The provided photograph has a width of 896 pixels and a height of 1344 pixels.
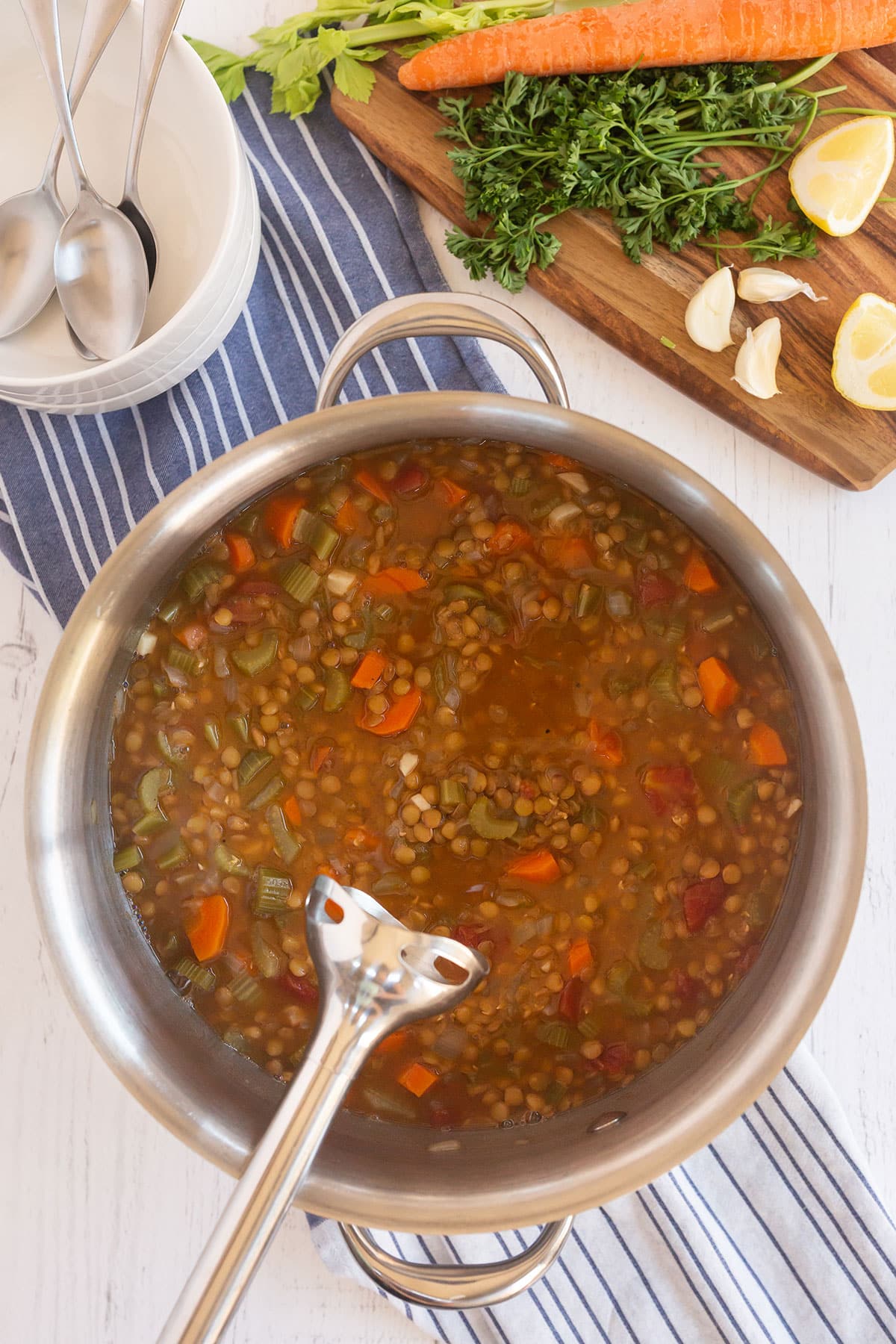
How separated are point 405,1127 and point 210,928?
520 mm

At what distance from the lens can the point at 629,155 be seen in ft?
7.11

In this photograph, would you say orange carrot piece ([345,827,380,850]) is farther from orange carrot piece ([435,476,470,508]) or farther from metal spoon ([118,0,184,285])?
metal spoon ([118,0,184,285])

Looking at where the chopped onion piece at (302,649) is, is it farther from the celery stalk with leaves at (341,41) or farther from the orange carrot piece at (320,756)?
the celery stalk with leaves at (341,41)

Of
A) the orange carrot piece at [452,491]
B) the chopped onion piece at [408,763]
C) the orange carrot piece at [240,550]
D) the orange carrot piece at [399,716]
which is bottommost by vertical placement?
the chopped onion piece at [408,763]

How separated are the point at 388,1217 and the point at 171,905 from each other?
67cm

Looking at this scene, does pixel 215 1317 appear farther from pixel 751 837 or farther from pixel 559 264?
pixel 559 264

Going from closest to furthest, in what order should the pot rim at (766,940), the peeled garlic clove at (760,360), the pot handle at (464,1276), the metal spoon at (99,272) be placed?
1. the pot rim at (766,940)
2. the pot handle at (464,1276)
3. the metal spoon at (99,272)
4. the peeled garlic clove at (760,360)

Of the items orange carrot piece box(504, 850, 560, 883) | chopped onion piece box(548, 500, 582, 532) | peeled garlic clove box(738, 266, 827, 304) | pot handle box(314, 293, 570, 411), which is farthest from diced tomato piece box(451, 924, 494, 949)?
peeled garlic clove box(738, 266, 827, 304)

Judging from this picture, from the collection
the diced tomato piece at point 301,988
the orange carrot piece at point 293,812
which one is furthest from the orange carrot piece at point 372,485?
the diced tomato piece at point 301,988

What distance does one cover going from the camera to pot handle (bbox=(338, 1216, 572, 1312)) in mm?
1839

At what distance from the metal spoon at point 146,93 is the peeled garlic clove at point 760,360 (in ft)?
4.07

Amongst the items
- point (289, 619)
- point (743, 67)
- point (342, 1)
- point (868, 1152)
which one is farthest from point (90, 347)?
point (868, 1152)

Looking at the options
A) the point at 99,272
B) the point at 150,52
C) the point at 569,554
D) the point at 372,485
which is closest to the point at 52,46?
the point at 150,52

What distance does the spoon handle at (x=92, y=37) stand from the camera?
1.98 meters
